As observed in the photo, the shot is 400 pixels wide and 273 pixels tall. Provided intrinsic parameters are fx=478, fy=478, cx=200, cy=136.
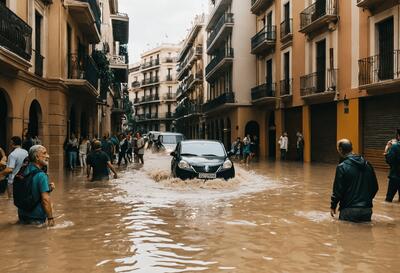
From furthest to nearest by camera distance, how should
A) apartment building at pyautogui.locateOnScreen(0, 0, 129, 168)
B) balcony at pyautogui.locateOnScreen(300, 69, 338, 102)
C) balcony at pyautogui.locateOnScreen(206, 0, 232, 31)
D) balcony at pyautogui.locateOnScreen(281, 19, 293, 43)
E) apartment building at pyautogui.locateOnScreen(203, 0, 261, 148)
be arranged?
balcony at pyautogui.locateOnScreen(206, 0, 232, 31) → apartment building at pyautogui.locateOnScreen(203, 0, 261, 148) → balcony at pyautogui.locateOnScreen(281, 19, 293, 43) → balcony at pyautogui.locateOnScreen(300, 69, 338, 102) → apartment building at pyautogui.locateOnScreen(0, 0, 129, 168)

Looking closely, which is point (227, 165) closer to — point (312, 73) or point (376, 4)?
point (376, 4)

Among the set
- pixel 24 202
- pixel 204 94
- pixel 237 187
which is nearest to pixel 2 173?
pixel 24 202

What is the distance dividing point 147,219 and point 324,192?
241 inches

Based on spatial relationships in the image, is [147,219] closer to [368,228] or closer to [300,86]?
[368,228]

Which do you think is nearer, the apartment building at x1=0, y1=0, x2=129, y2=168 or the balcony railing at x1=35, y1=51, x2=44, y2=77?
the apartment building at x1=0, y1=0, x2=129, y2=168

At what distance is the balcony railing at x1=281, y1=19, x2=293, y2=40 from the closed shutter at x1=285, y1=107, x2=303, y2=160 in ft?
15.4

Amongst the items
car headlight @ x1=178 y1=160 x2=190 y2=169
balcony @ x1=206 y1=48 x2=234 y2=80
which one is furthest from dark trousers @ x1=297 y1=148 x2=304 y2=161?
car headlight @ x1=178 y1=160 x2=190 y2=169

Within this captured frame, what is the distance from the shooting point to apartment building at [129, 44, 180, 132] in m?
96.4

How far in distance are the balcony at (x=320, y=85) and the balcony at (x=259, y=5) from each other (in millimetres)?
9041

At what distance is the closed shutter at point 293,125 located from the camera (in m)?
29.4

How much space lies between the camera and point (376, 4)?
2003cm

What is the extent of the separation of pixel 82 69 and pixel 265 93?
1441 centimetres

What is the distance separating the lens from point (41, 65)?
18609 mm

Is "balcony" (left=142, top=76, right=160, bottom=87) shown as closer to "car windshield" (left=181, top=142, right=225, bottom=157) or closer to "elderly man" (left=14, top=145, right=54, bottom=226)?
"car windshield" (left=181, top=142, right=225, bottom=157)
